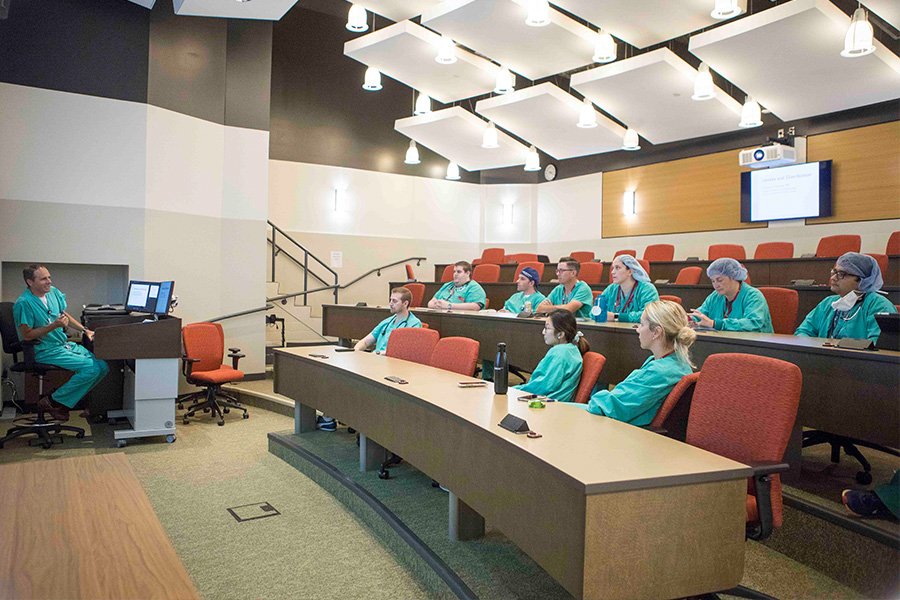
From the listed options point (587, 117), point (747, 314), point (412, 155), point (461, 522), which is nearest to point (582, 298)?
point (747, 314)

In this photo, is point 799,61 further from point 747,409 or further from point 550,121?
point 747,409

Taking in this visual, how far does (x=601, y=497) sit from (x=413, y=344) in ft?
9.90

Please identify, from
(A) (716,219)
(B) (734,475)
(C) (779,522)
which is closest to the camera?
(B) (734,475)

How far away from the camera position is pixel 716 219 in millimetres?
10242

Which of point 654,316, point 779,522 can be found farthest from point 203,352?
point 779,522

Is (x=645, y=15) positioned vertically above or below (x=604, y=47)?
above

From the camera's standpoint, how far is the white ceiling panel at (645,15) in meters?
7.34

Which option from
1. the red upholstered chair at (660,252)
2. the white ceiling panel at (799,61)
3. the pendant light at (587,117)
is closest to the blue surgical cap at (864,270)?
the white ceiling panel at (799,61)

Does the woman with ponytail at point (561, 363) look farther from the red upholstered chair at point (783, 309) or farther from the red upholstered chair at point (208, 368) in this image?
the red upholstered chair at point (208, 368)

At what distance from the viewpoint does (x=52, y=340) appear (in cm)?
523

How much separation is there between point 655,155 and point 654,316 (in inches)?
361

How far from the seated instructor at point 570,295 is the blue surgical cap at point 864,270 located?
213cm

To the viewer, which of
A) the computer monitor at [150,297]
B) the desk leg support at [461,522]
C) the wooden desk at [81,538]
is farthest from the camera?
the computer monitor at [150,297]

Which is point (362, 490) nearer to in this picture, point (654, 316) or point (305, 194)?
point (654, 316)
